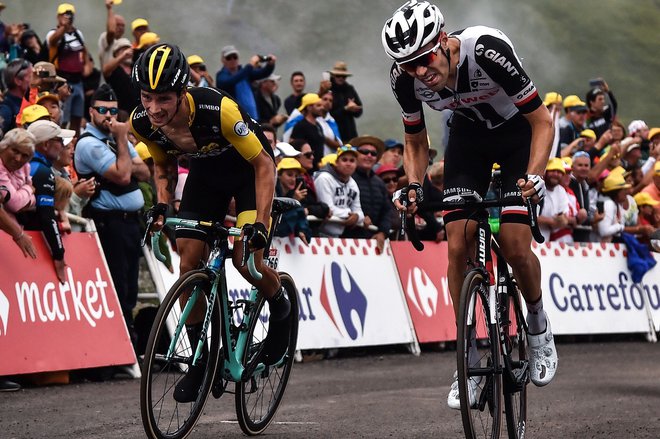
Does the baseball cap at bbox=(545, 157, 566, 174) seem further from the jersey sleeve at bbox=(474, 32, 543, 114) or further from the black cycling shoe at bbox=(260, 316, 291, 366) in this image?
the jersey sleeve at bbox=(474, 32, 543, 114)

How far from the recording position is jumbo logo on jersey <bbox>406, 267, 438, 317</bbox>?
48.0 ft

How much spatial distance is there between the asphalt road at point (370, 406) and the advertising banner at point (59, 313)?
27cm

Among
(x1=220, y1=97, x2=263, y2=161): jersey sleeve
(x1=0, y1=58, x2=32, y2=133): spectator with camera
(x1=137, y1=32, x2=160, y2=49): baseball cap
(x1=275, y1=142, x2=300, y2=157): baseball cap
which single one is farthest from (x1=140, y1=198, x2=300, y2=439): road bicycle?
(x1=137, y1=32, x2=160, y2=49): baseball cap

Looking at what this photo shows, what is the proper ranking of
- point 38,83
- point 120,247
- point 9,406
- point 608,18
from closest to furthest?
point 9,406, point 120,247, point 38,83, point 608,18

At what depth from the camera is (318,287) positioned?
13.5 m

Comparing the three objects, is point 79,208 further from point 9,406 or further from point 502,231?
point 502,231

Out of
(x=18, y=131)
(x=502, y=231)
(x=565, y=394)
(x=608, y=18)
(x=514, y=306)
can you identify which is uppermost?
(x=608, y=18)

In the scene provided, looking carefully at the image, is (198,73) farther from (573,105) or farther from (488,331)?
(488,331)

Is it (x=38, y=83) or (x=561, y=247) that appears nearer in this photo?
(x=38, y=83)

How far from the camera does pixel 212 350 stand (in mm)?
7336

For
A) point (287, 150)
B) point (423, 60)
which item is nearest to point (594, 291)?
point (287, 150)

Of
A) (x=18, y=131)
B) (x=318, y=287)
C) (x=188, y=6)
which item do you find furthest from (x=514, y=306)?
(x=188, y=6)

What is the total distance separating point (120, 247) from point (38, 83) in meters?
2.68

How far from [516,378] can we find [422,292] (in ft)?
25.3
